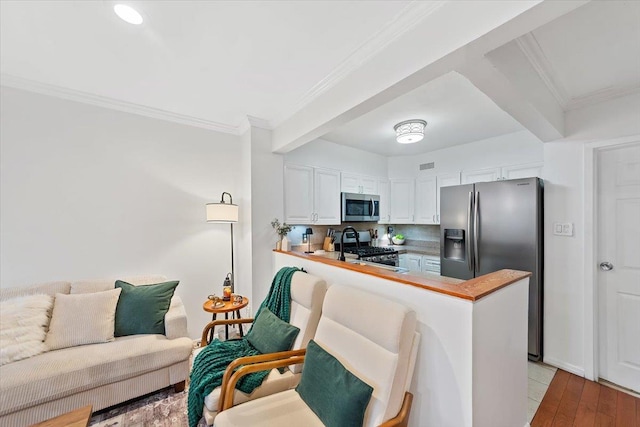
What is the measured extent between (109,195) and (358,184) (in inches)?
135

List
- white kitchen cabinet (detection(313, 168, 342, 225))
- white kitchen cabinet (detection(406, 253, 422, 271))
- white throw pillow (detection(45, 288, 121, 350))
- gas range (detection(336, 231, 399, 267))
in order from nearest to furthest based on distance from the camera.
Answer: white throw pillow (detection(45, 288, 121, 350))
white kitchen cabinet (detection(313, 168, 342, 225))
gas range (detection(336, 231, 399, 267))
white kitchen cabinet (detection(406, 253, 422, 271))

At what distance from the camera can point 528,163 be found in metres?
3.44

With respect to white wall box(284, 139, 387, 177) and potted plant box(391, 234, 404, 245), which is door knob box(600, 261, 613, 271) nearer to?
potted plant box(391, 234, 404, 245)

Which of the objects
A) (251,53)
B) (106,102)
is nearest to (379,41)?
(251,53)

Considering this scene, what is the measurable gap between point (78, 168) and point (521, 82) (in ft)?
13.0

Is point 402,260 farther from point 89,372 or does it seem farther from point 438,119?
point 89,372

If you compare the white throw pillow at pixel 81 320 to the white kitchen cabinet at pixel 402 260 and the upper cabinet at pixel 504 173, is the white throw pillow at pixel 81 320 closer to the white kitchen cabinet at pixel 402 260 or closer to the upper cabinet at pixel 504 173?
the white kitchen cabinet at pixel 402 260

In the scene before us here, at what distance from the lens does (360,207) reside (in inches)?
171

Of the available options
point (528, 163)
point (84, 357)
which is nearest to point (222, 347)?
point (84, 357)

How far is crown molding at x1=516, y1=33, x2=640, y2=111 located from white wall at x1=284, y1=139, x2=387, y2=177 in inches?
102

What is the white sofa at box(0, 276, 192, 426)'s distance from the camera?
165cm

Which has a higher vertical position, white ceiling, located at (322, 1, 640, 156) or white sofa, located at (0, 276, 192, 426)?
white ceiling, located at (322, 1, 640, 156)

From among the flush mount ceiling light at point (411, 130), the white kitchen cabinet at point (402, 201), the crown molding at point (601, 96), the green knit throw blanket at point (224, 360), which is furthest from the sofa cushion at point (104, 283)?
the crown molding at point (601, 96)

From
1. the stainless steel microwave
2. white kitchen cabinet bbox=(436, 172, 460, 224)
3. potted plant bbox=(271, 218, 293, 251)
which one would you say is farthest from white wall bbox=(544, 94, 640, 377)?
potted plant bbox=(271, 218, 293, 251)
